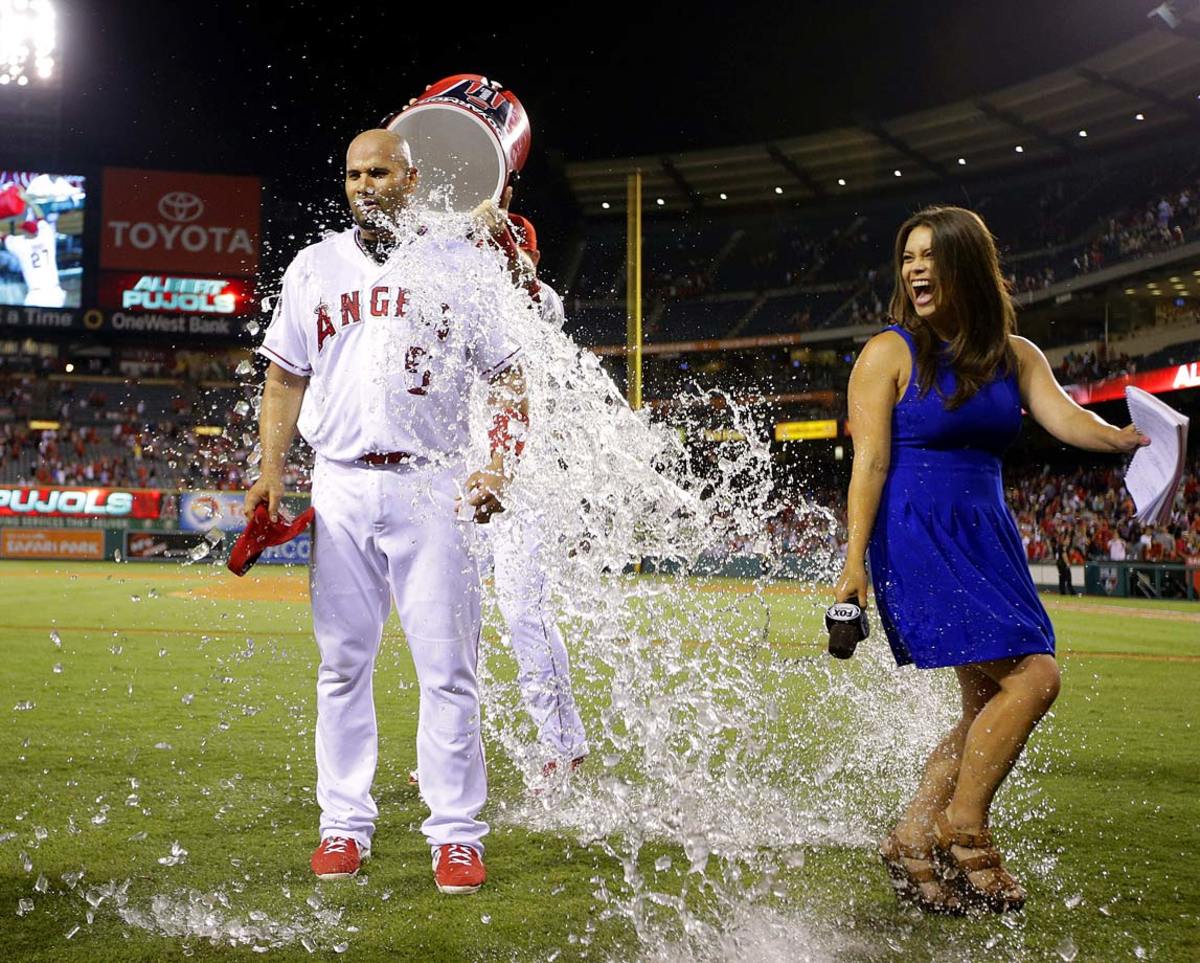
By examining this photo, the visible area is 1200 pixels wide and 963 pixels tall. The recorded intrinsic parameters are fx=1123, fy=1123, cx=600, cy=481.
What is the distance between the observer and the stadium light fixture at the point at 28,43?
29672mm

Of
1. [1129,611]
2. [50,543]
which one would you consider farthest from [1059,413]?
[50,543]

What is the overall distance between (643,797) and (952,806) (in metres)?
1.41

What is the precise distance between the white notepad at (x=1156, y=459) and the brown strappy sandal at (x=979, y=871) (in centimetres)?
89

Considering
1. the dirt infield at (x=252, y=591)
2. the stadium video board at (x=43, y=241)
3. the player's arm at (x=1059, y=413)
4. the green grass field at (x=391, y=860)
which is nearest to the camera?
the green grass field at (x=391, y=860)

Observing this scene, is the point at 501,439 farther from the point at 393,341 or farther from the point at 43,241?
the point at 43,241

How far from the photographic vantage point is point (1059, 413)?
291cm

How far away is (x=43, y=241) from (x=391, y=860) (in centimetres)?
3455

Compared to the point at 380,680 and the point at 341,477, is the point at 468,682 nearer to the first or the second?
the point at 341,477

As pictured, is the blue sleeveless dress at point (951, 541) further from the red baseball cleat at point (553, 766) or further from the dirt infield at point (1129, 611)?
the dirt infield at point (1129, 611)

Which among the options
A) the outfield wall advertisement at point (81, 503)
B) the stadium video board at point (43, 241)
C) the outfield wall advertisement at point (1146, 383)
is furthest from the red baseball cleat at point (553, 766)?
the stadium video board at point (43, 241)

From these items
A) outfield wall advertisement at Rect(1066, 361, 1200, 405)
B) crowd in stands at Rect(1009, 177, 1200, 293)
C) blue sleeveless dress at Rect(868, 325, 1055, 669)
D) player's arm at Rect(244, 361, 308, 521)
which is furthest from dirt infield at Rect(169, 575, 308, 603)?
crowd in stands at Rect(1009, 177, 1200, 293)

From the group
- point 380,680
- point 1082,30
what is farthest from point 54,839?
point 1082,30

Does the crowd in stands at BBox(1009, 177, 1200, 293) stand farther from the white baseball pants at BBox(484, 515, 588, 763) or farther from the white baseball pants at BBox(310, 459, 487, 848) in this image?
the white baseball pants at BBox(310, 459, 487, 848)

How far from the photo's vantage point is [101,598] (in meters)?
14.3
